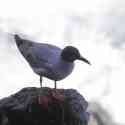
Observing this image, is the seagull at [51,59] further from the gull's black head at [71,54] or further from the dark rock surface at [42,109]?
the dark rock surface at [42,109]

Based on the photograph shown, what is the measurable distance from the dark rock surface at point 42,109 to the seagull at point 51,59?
29 cm

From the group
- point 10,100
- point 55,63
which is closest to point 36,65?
point 55,63

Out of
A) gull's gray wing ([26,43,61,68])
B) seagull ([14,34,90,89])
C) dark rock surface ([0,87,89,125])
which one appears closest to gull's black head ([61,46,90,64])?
seagull ([14,34,90,89])

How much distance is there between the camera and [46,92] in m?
5.67

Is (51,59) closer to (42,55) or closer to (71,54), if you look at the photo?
(42,55)

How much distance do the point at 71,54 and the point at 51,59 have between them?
0.74 feet

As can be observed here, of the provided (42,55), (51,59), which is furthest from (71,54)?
(42,55)

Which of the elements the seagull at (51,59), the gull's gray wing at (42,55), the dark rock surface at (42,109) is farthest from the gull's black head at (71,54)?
the dark rock surface at (42,109)

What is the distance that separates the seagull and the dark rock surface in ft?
0.95

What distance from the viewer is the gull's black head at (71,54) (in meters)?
5.93

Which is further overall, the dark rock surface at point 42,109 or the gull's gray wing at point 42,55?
the gull's gray wing at point 42,55

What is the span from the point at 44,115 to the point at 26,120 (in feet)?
0.59

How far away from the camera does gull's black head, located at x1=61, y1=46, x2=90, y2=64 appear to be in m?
5.93

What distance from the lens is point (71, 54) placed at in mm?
5934
